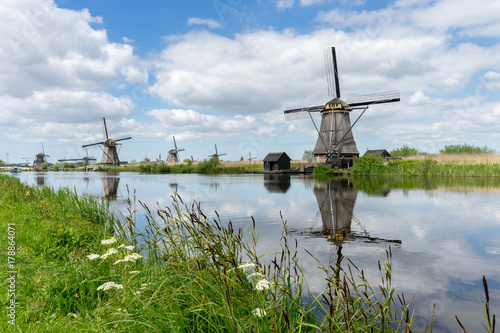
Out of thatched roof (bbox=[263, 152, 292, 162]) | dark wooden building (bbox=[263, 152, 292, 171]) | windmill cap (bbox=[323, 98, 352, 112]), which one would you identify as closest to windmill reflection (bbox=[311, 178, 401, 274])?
windmill cap (bbox=[323, 98, 352, 112])

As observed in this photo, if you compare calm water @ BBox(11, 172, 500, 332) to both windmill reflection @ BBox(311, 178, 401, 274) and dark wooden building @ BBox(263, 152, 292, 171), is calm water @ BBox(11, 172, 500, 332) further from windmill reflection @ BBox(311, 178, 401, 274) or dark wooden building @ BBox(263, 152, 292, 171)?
dark wooden building @ BBox(263, 152, 292, 171)

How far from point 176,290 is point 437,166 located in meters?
37.0

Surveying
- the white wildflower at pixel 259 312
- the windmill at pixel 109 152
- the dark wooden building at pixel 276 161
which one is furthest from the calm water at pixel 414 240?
the windmill at pixel 109 152

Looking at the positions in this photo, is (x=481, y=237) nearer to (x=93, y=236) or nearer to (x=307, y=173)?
(x=93, y=236)

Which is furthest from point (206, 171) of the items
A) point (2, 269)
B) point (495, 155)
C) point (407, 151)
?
point (2, 269)

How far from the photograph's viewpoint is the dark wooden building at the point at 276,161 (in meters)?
52.3

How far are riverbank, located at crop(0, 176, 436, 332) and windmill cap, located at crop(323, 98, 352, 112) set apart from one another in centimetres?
3565

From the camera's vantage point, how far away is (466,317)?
4.23 meters

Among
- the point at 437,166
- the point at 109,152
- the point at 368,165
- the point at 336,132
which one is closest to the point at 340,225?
the point at 437,166

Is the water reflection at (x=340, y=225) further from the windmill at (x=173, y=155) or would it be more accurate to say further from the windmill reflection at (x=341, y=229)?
the windmill at (x=173, y=155)

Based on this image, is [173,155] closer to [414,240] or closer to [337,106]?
[337,106]

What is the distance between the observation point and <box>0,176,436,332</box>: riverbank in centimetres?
251

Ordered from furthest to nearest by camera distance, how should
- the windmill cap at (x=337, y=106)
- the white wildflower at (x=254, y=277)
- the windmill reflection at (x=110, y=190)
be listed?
the windmill cap at (x=337, y=106)
the windmill reflection at (x=110, y=190)
the white wildflower at (x=254, y=277)

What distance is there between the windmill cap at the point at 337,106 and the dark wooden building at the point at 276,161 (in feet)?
47.9
